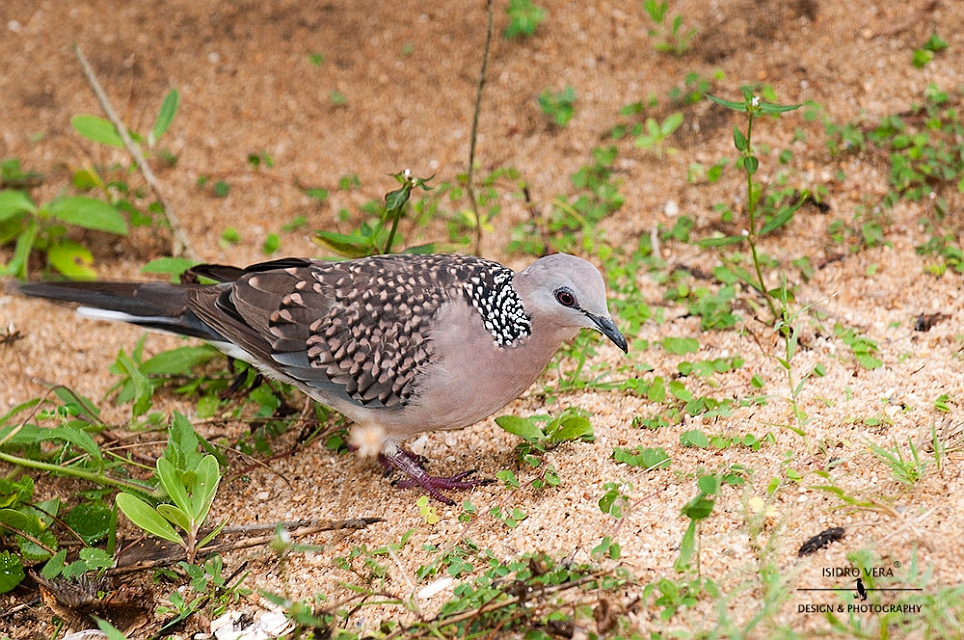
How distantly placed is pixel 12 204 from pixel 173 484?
2.71 meters

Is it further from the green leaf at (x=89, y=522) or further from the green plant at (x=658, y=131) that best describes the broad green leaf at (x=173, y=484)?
the green plant at (x=658, y=131)

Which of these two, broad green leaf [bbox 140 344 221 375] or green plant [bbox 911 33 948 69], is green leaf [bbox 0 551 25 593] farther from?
green plant [bbox 911 33 948 69]

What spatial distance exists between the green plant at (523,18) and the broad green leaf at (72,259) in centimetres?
311

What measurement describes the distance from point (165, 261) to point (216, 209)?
54.8 inches

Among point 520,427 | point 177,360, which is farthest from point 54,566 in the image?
point 520,427

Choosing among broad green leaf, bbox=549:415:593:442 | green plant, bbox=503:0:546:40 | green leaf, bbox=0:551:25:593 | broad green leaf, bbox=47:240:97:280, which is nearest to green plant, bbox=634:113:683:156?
green plant, bbox=503:0:546:40

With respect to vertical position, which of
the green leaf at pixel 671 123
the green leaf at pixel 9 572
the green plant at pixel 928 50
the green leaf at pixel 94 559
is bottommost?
the green leaf at pixel 9 572

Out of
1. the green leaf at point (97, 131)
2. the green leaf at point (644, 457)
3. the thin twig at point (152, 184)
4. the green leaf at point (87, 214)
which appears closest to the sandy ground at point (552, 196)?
the green leaf at point (644, 457)

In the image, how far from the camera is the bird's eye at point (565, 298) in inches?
133

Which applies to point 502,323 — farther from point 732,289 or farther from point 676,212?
point 676,212

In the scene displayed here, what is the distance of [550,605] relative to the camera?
2.63 metres

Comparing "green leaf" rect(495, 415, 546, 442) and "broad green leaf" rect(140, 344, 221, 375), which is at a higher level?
"green leaf" rect(495, 415, 546, 442)

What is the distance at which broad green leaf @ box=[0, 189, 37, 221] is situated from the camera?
16.2 feet

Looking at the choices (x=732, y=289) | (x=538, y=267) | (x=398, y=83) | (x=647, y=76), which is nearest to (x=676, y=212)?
(x=732, y=289)
